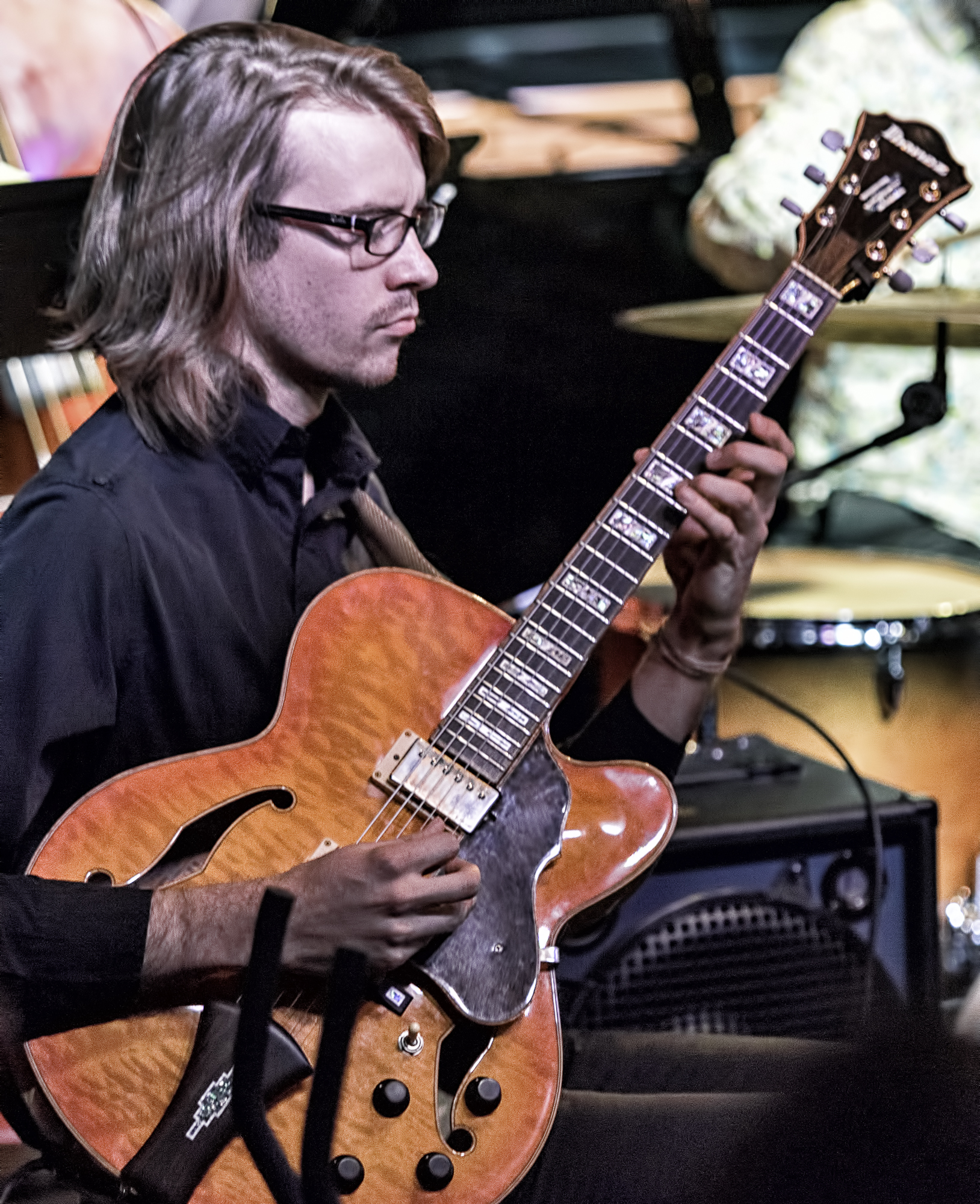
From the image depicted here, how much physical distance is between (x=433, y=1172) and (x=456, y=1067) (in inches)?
3.1

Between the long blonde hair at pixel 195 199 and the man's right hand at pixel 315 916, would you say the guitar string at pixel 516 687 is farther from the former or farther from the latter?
the long blonde hair at pixel 195 199

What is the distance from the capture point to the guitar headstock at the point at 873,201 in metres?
1.37

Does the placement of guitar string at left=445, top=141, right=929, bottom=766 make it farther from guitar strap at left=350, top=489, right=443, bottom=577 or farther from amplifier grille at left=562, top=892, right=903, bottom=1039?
amplifier grille at left=562, top=892, right=903, bottom=1039

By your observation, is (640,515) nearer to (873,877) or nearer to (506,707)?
(506,707)

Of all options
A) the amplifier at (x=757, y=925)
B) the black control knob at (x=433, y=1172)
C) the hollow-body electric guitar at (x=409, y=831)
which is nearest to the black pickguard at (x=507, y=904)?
the hollow-body electric guitar at (x=409, y=831)

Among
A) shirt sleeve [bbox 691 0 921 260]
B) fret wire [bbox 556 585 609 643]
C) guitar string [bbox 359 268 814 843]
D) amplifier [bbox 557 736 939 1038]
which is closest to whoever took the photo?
guitar string [bbox 359 268 814 843]

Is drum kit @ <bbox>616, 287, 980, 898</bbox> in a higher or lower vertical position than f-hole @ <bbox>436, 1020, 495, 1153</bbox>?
lower

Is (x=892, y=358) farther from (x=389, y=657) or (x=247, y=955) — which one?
(x=247, y=955)

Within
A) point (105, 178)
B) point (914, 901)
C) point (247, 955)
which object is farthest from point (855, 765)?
point (105, 178)

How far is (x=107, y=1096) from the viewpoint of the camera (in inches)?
40.0

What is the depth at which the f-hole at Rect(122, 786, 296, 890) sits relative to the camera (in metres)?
1.08

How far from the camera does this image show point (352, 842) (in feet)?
3.67

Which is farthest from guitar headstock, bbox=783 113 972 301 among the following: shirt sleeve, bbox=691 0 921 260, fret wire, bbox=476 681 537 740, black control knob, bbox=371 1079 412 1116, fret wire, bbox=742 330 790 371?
shirt sleeve, bbox=691 0 921 260

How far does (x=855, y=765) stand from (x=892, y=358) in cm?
132
